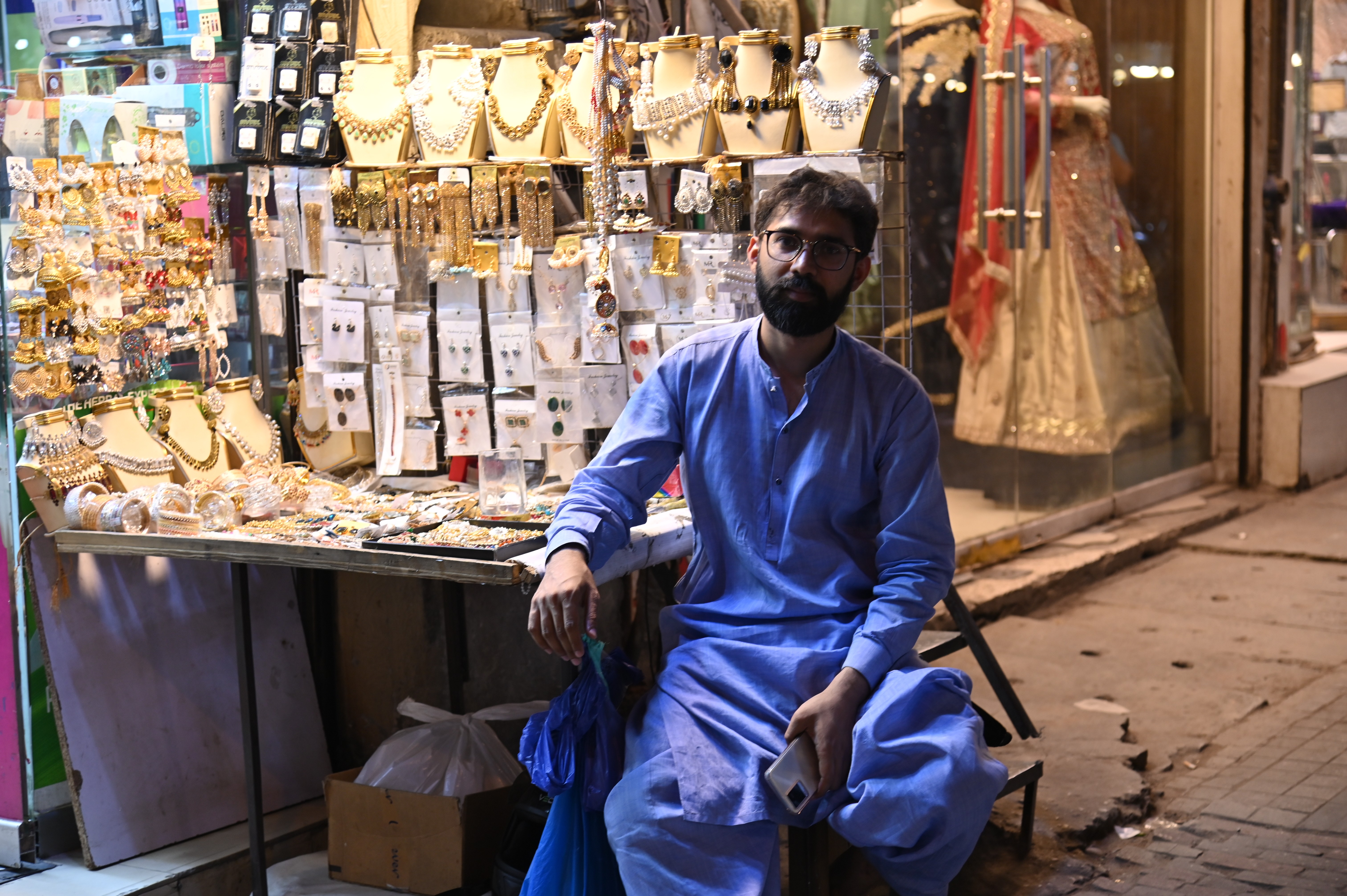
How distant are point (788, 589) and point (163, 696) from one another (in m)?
1.60

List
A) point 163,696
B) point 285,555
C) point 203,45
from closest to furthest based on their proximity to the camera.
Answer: point 285,555, point 163,696, point 203,45

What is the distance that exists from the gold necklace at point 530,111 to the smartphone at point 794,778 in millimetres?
1573

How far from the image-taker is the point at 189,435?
3.27 m

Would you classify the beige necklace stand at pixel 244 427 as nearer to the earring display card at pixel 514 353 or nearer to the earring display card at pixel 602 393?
the earring display card at pixel 514 353

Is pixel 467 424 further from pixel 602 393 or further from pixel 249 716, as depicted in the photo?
pixel 249 716

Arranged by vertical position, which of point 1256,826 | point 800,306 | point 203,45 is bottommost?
point 1256,826

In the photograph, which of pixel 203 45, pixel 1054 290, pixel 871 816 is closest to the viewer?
pixel 871 816

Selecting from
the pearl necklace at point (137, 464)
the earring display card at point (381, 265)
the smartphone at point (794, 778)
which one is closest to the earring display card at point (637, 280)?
the earring display card at point (381, 265)

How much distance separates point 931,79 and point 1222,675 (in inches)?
87.0

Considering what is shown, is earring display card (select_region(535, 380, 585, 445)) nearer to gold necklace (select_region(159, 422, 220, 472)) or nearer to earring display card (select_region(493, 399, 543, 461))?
earring display card (select_region(493, 399, 543, 461))

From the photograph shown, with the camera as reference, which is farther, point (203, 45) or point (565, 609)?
point (203, 45)

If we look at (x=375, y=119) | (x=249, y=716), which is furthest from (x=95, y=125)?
(x=249, y=716)

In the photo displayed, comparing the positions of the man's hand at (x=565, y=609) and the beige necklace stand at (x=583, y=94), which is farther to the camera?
the beige necklace stand at (x=583, y=94)

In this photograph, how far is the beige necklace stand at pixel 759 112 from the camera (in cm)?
293
